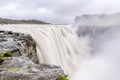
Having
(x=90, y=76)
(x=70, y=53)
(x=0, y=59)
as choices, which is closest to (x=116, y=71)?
(x=90, y=76)

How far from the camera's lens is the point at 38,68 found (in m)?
7.44

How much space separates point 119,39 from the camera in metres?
78.6

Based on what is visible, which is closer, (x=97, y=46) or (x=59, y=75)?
(x=59, y=75)

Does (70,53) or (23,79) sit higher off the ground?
(70,53)

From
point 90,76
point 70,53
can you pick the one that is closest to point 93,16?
point 90,76

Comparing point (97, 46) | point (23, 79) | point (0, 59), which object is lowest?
point (23, 79)

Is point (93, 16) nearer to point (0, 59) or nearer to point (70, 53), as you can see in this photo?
point (70, 53)

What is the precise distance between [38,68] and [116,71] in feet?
215

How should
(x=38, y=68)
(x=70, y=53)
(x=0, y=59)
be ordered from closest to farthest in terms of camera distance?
1. (x=38, y=68)
2. (x=0, y=59)
3. (x=70, y=53)

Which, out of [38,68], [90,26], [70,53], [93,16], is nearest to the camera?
[38,68]

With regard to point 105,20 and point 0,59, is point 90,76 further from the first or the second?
point 0,59

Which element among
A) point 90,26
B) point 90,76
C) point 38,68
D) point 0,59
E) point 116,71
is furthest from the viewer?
point 90,26

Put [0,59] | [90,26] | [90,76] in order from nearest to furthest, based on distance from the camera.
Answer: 1. [0,59]
2. [90,76]
3. [90,26]

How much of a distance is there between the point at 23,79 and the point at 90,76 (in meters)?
46.4
